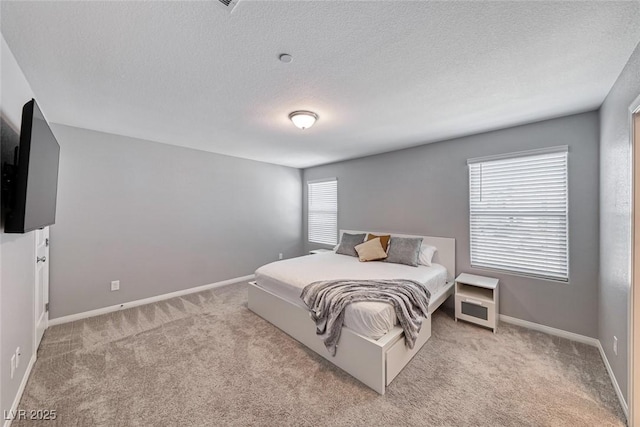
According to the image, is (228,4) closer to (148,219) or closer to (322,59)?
(322,59)

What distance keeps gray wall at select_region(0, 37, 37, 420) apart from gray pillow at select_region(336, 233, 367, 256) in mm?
3616

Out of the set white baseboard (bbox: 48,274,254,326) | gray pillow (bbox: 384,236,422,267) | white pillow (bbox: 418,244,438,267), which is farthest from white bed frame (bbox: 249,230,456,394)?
white baseboard (bbox: 48,274,254,326)

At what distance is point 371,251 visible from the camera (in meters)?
3.71

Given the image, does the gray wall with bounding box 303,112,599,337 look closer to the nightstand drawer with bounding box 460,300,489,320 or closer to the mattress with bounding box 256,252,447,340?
the nightstand drawer with bounding box 460,300,489,320

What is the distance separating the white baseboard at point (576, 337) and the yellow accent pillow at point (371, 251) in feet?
5.42

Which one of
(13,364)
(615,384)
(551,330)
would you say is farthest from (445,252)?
(13,364)

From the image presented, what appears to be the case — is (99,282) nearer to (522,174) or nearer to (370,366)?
(370,366)

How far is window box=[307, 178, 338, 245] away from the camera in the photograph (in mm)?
5185

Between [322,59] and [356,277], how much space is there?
219 cm

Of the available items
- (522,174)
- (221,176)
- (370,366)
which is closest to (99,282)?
(221,176)

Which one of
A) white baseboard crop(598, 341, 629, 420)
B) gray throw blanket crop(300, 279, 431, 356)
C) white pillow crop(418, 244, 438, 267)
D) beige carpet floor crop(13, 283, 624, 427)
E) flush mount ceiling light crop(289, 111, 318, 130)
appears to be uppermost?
flush mount ceiling light crop(289, 111, 318, 130)

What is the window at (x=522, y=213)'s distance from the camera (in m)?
2.68

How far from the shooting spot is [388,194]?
4188 millimetres

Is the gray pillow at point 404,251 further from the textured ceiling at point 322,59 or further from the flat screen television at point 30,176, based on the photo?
the flat screen television at point 30,176
